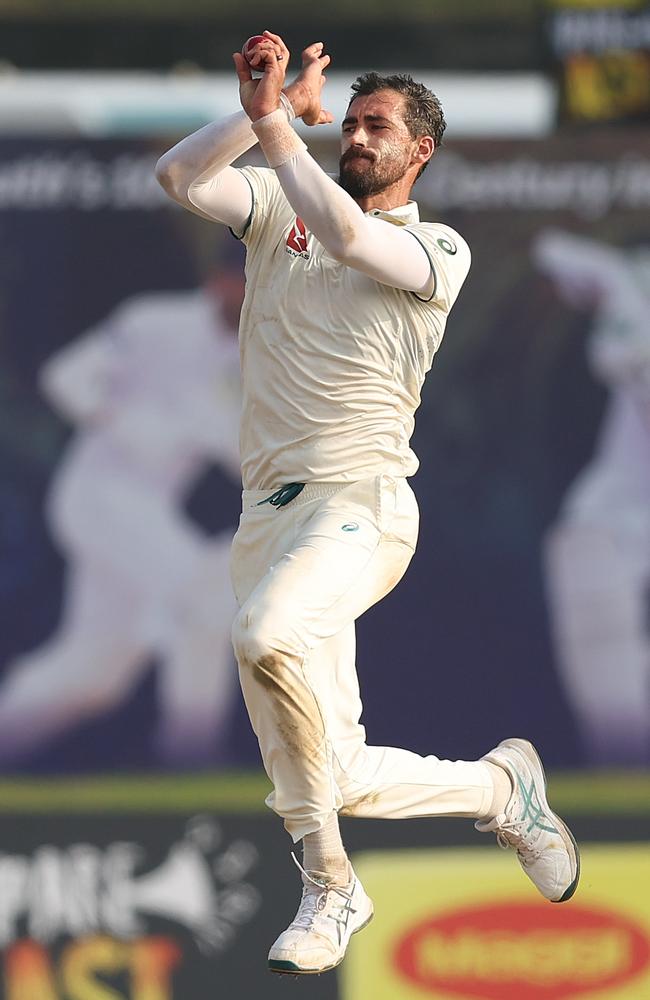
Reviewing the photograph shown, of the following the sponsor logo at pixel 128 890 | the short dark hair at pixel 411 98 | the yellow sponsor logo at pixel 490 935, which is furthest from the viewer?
the sponsor logo at pixel 128 890

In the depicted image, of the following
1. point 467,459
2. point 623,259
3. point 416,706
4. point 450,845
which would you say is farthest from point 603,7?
point 450,845

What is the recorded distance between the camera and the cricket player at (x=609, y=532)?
995 centimetres

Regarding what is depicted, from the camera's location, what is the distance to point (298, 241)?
586 centimetres

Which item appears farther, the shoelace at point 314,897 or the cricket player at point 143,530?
the cricket player at point 143,530

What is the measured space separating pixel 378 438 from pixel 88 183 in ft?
15.5

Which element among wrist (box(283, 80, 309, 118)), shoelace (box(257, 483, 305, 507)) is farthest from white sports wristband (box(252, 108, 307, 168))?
shoelace (box(257, 483, 305, 507))

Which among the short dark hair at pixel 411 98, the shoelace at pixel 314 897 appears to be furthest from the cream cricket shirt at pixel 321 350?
the shoelace at pixel 314 897

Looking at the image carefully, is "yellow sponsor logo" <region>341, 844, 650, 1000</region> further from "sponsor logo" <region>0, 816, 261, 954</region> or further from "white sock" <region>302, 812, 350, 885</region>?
"white sock" <region>302, 812, 350, 885</region>

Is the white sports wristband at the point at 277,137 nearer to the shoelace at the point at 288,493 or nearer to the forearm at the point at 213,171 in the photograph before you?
the forearm at the point at 213,171

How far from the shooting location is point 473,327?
10.1 metres

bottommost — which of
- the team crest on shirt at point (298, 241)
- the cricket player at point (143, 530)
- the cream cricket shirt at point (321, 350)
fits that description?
the cricket player at point (143, 530)

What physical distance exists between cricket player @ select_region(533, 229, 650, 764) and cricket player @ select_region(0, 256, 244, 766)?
172cm

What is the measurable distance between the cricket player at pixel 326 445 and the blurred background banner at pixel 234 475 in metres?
3.89

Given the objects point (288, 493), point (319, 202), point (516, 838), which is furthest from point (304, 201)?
point (516, 838)
